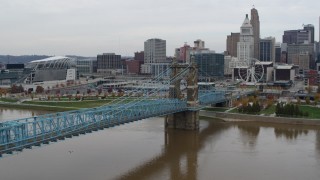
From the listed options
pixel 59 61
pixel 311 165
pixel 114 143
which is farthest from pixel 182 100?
pixel 59 61

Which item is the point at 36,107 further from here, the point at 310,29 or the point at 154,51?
the point at 310,29

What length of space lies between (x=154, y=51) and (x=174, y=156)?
93.2 meters

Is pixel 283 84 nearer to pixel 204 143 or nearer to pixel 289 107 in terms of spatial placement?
pixel 289 107

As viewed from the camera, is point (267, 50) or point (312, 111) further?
point (267, 50)

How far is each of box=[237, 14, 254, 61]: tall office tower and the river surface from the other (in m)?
82.9

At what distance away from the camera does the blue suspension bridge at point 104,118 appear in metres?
14.7

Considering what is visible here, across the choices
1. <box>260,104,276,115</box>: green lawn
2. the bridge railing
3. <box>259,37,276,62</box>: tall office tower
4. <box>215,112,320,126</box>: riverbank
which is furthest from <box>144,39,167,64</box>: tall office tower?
the bridge railing

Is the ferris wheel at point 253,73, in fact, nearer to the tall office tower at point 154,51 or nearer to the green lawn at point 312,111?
the green lawn at point 312,111

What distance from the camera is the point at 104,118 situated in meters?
19.3

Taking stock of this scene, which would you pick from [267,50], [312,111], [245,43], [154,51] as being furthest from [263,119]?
Answer: [267,50]

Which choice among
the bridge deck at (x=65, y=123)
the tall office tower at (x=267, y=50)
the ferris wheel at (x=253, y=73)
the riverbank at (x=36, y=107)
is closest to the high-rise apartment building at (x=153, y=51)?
the tall office tower at (x=267, y=50)

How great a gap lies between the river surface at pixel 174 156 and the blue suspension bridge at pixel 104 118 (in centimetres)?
149

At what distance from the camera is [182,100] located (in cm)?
2928

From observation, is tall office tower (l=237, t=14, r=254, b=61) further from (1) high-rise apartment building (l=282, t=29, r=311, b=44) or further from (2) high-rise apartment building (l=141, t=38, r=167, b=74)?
(1) high-rise apartment building (l=282, t=29, r=311, b=44)
